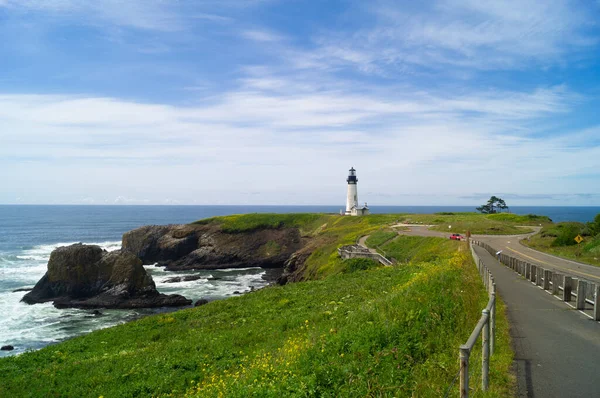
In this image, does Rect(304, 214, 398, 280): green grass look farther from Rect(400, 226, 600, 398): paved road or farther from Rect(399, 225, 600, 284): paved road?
Rect(400, 226, 600, 398): paved road

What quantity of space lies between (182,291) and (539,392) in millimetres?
47173

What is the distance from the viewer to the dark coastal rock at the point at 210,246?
241 feet

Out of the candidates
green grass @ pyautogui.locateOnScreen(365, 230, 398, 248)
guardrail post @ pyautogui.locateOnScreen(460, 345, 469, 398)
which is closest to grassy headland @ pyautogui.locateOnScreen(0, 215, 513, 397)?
guardrail post @ pyautogui.locateOnScreen(460, 345, 469, 398)

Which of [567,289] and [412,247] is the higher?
[567,289]

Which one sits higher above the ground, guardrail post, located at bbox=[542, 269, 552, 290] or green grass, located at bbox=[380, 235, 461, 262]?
guardrail post, located at bbox=[542, 269, 552, 290]

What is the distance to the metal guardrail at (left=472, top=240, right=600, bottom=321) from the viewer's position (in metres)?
14.9

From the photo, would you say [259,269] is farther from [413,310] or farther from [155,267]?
[413,310]

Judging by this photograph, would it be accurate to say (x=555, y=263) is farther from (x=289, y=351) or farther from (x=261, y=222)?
(x=261, y=222)

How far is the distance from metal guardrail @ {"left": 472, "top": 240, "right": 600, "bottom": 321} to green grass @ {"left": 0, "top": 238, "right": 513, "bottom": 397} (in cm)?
308

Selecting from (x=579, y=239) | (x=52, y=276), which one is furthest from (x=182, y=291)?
(x=579, y=239)

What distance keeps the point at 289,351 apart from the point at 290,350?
0.07 meters

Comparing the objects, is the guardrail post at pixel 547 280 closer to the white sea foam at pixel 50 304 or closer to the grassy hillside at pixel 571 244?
the grassy hillside at pixel 571 244

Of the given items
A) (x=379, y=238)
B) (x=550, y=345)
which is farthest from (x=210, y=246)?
(x=550, y=345)

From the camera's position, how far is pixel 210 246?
7762cm
